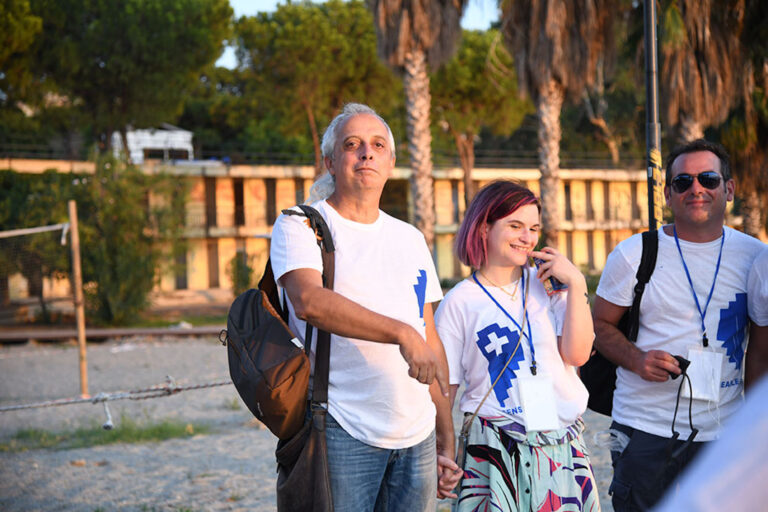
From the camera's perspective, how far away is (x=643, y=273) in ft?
9.65

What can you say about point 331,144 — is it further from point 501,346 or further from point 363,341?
point 501,346

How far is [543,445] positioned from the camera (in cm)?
251

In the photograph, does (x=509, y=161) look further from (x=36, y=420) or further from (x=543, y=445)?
(x=543, y=445)

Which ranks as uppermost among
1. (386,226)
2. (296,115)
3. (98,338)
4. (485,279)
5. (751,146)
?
(296,115)

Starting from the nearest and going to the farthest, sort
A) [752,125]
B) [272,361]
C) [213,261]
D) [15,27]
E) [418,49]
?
[272,361]
[418,49]
[752,125]
[15,27]
[213,261]

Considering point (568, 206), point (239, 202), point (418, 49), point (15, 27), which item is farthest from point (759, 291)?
point (568, 206)

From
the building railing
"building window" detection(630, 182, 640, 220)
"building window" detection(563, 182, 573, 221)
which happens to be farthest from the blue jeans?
"building window" detection(630, 182, 640, 220)

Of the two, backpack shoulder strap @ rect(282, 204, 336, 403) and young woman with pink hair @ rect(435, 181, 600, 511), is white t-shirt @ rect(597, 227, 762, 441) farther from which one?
backpack shoulder strap @ rect(282, 204, 336, 403)

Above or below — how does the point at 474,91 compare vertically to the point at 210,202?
above

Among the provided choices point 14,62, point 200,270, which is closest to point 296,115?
point 200,270

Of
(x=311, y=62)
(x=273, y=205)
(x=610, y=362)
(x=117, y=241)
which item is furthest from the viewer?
(x=273, y=205)

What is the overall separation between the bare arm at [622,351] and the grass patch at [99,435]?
21.3 ft

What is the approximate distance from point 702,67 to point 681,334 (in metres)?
16.3

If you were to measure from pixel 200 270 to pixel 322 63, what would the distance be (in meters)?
11.2
